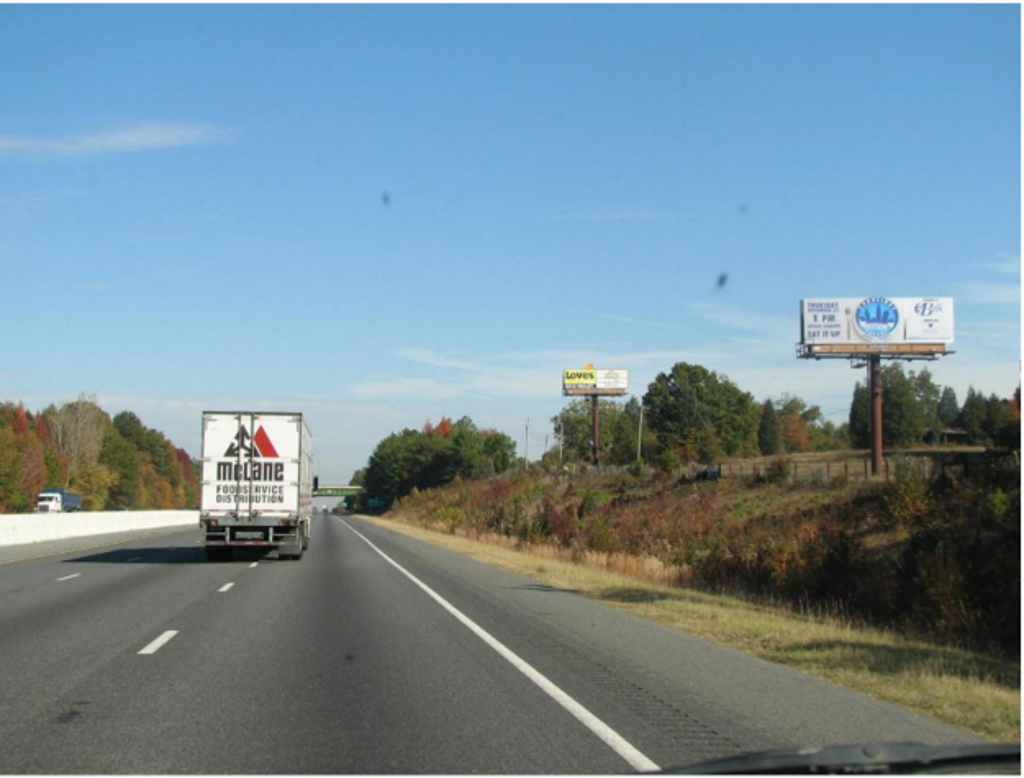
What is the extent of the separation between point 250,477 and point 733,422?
118736mm

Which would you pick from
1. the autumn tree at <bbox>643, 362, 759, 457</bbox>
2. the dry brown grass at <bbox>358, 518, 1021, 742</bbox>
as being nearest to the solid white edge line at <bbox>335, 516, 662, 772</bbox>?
the dry brown grass at <bbox>358, 518, 1021, 742</bbox>

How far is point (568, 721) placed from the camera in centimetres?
883

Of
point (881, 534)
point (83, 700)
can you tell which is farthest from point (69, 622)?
point (881, 534)

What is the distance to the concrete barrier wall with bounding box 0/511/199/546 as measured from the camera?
4041 cm

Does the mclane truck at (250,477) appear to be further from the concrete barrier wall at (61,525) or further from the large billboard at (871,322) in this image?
the large billboard at (871,322)

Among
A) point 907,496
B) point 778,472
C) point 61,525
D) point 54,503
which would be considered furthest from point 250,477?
point 54,503

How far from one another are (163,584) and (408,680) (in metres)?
13.8

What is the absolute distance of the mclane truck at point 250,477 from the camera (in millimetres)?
30188

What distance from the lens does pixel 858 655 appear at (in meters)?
13.0

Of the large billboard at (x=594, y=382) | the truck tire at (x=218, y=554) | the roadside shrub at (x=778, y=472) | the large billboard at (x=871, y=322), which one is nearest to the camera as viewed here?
the truck tire at (x=218, y=554)

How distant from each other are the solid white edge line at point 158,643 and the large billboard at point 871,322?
194 feet

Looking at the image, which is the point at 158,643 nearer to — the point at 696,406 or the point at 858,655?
the point at 858,655

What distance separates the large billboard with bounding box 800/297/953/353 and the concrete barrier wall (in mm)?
42393

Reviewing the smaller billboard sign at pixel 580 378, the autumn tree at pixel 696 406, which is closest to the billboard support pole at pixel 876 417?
the smaller billboard sign at pixel 580 378
